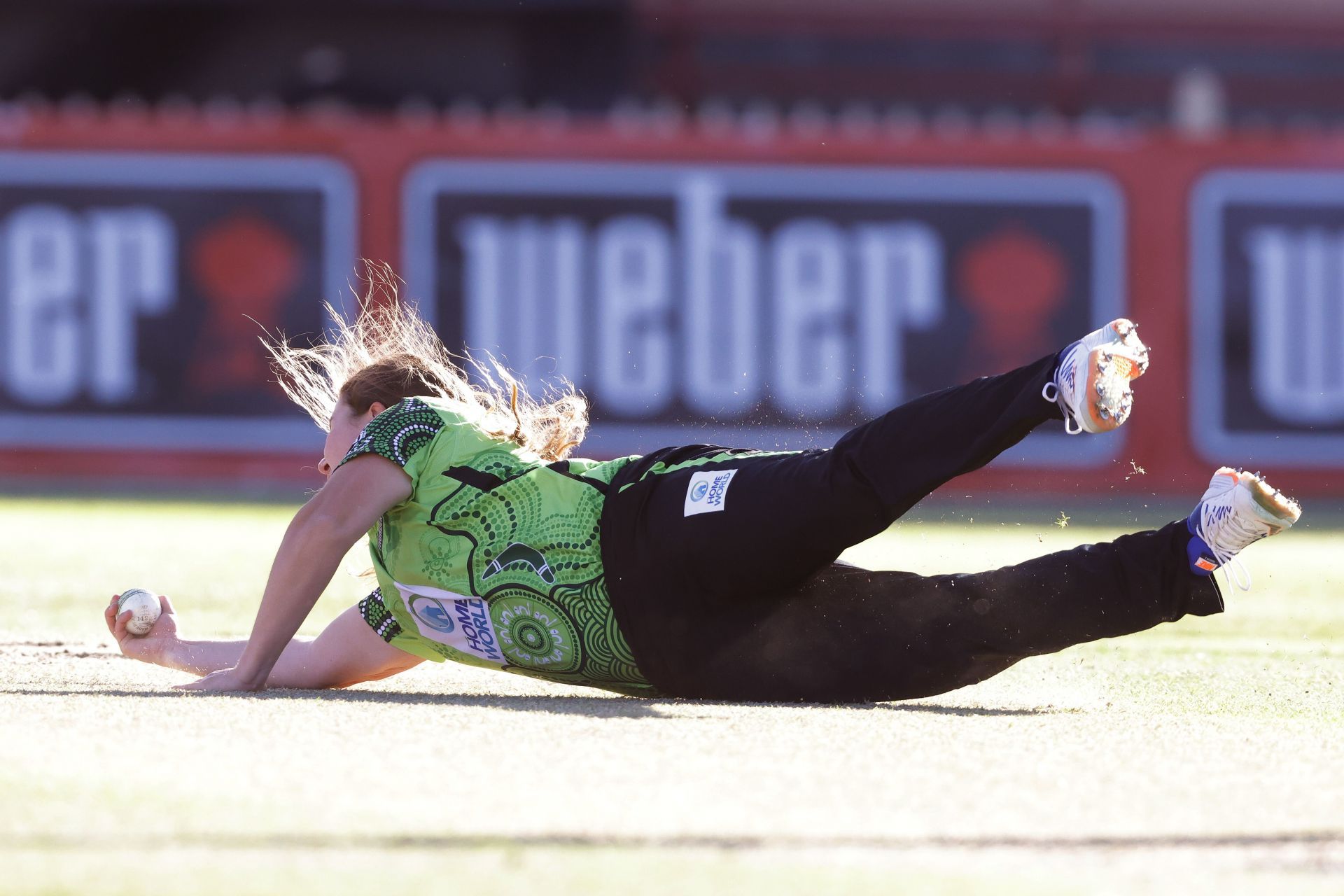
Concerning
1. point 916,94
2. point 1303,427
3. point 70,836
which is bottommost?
point 1303,427

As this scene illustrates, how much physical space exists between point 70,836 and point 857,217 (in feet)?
29.8

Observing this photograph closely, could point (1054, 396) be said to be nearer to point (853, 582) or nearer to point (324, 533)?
point (853, 582)

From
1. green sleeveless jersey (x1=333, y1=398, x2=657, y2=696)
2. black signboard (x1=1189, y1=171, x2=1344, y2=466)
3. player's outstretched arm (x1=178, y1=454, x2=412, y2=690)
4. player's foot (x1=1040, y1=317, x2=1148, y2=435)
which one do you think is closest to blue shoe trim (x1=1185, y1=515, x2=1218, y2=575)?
player's foot (x1=1040, y1=317, x2=1148, y2=435)

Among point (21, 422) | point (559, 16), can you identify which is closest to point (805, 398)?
point (21, 422)

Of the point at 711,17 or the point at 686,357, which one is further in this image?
the point at 711,17

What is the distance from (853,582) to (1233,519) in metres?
0.71

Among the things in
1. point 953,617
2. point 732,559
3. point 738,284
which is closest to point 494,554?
point 732,559

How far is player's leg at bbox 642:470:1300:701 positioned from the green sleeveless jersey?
0.68 feet

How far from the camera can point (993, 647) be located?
10.9 ft

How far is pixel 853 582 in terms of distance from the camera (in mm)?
3355

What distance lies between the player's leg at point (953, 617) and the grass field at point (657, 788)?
0.24ft

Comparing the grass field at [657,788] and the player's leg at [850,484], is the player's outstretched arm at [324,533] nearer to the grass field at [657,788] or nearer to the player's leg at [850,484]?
the grass field at [657,788]

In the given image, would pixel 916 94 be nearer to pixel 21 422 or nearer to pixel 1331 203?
pixel 1331 203

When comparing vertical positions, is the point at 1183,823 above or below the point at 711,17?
below
